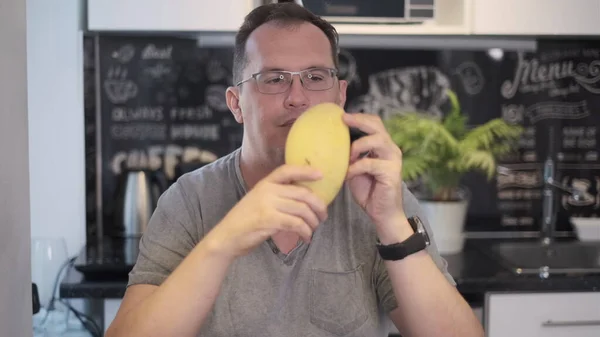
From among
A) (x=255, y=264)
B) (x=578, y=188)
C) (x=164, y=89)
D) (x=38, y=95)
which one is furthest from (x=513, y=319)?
(x=38, y=95)

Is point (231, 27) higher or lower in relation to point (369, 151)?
higher

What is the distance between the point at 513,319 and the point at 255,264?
1.06 metres

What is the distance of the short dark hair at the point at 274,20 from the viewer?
1222 mm

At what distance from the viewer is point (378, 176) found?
3.33 feet

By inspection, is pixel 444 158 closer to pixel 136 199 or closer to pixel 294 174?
pixel 136 199

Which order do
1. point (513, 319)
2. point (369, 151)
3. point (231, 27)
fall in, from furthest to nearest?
point (231, 27), point (513, 319), point (369, 151)

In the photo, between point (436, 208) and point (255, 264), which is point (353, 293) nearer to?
point (255, 264)

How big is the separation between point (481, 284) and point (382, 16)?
0.94 meters

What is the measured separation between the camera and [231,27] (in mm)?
2102

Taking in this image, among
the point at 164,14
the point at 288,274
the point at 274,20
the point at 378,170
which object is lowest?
the point at 288,274

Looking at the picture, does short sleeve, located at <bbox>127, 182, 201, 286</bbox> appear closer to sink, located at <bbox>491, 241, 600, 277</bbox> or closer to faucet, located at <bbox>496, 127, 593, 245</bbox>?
sink, located at <bbox>491, 241, 600, 277</bbox>

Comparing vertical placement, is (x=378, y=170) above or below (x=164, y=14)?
below

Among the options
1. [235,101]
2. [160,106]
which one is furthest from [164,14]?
[235,101]

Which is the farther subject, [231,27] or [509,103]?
[509,103]
